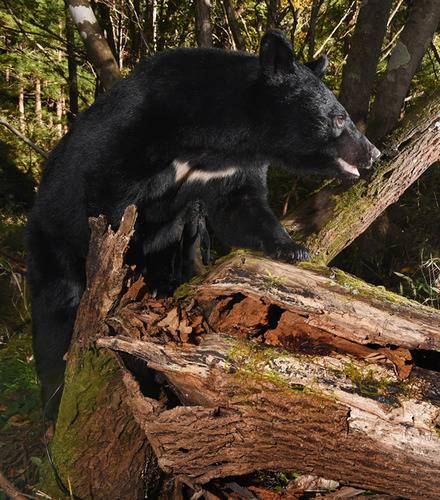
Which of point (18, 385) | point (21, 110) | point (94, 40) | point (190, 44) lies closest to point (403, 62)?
point (94, 40)

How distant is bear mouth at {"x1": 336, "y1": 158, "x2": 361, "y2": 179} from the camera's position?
4.03m

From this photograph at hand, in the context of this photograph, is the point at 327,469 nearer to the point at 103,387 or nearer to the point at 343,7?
the point at 103,387

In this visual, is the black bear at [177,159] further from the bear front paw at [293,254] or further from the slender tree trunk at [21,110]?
the slender tree trunk at [21,110]

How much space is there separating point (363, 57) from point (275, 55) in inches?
93.7

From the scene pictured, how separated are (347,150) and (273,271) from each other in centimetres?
166

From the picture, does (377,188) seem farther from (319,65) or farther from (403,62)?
(403,62)

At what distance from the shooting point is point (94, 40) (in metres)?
5.04

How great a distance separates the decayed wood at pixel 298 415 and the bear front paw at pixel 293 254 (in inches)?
40.8

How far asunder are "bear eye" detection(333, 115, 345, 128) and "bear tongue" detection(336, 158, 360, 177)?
25cm

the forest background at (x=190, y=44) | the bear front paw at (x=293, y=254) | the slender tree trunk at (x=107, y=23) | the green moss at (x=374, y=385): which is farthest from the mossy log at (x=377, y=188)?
the slender tree trunk at (x=107, y=23)

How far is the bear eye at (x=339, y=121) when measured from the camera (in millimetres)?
3898

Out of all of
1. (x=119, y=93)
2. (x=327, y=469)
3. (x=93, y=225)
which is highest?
(x=119, y=93)

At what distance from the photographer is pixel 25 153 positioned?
1138cm

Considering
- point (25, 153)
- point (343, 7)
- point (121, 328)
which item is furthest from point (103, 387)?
point (25, 153)
